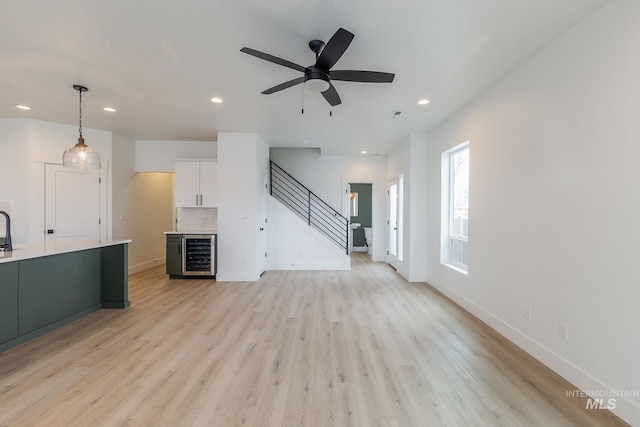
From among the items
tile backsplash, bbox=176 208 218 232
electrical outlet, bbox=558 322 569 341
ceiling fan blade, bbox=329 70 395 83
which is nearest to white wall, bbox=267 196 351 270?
tile backsplash, bbox=176 208 218 232

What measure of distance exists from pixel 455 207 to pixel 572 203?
2.36 m

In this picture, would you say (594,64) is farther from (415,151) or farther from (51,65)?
(51,65)

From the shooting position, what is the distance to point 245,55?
9.42ft

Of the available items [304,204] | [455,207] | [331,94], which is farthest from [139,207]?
[455,207]

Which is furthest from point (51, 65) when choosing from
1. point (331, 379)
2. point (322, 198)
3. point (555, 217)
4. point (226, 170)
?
point (322, 198)

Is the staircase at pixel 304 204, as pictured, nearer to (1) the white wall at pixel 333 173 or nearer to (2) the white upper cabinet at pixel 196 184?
(1) the white wall at pixel 333 173

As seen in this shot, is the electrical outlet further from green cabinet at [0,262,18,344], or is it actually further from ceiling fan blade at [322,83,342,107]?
green cabinet at [0,262,18,344]

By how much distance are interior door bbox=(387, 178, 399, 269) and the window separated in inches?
82.3

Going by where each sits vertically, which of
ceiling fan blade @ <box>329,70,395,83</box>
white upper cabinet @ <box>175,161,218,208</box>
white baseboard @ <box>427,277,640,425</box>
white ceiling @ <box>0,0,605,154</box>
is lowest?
white baseboard @ <box>427,277,640,425</box>

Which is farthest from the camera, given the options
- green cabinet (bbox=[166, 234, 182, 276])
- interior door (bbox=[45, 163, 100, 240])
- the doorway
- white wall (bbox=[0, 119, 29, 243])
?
the doorway

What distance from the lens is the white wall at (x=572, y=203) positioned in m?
1.96

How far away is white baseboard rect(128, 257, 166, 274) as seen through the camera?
6376 mm

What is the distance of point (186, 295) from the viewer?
4797mm

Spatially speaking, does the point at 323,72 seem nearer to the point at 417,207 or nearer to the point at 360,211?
the point at 417,207
